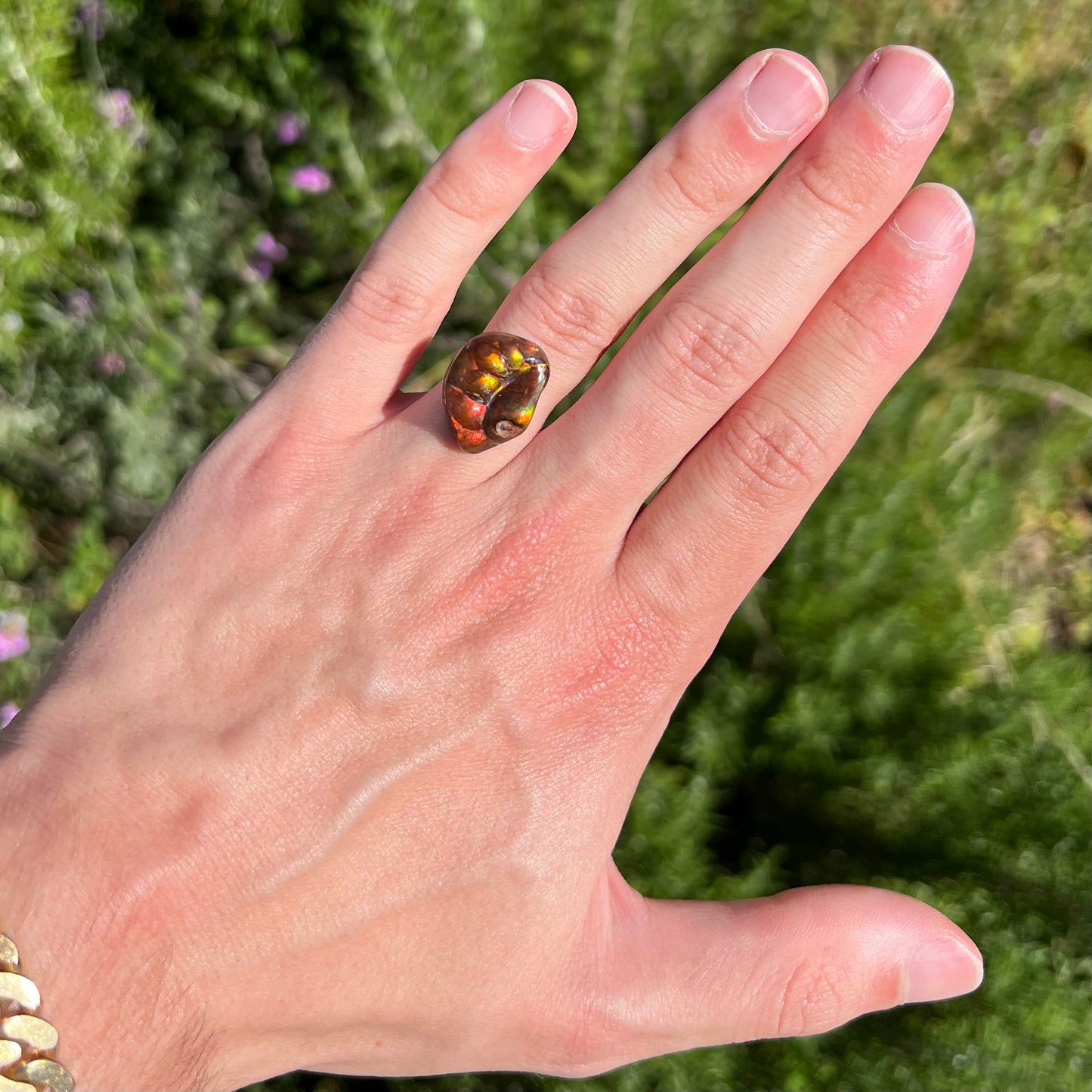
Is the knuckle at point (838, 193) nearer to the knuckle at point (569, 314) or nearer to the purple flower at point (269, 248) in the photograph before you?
the knuckle at point (569, 314)

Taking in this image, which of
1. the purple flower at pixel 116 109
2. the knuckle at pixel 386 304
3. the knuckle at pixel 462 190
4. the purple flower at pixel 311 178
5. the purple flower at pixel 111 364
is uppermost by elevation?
the purple flower at pixel 116 109

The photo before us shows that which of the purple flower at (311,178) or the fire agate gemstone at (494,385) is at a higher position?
the purple flower at (311,178)

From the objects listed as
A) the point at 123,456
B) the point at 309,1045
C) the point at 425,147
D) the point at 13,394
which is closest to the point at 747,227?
the point at 425,147

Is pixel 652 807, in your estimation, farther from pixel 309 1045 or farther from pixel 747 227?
pixel 747 227

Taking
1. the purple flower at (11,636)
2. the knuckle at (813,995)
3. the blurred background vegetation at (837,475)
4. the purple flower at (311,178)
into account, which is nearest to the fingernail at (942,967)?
the knuckle at (813,995)

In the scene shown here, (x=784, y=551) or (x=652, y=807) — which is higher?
(x=784, y=551)

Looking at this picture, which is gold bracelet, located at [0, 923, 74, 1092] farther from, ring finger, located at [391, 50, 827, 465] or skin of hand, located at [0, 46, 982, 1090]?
ring finger, located at [391, 50, 827, 465]

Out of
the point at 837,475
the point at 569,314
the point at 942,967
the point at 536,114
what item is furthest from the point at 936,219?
the point at 942,967

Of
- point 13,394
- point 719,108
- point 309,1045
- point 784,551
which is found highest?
point 719,108
